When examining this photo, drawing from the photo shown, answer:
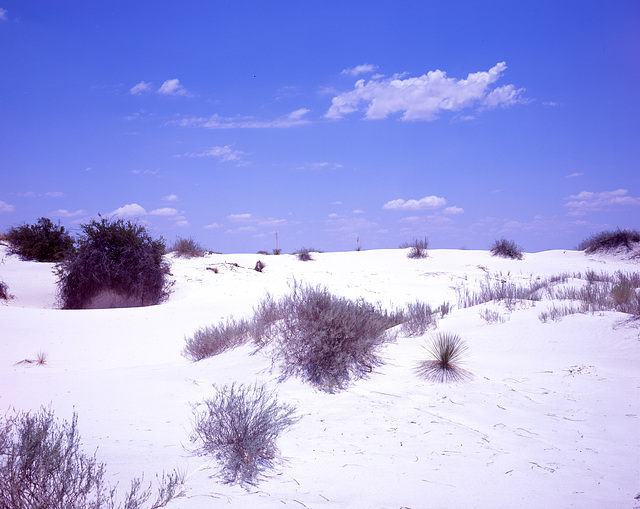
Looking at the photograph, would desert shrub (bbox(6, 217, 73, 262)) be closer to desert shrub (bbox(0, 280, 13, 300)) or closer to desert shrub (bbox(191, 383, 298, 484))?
desert shrub (bbox(0, 280, 13, 300))

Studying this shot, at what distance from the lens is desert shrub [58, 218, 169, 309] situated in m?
14.0

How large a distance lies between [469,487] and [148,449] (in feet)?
8.18

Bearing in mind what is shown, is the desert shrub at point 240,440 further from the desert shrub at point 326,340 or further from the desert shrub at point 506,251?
the desert shrub at point 506,251

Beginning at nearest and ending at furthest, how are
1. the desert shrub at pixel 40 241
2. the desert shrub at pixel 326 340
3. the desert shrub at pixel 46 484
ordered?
the desert shrub at pixel 46 484 → the desert shrub at pixel 326 340 → the desert shrub at pixel 40 241

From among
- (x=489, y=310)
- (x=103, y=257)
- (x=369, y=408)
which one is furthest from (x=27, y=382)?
(x=103, y=257)

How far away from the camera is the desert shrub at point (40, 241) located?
17.9 m

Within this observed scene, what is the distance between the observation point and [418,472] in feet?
10.7

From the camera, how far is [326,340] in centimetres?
570

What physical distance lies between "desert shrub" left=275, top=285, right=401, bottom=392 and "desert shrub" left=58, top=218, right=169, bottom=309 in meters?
9.16

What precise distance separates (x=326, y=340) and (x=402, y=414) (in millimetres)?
1559

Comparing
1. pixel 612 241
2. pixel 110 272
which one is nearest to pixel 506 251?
pixel 612 241

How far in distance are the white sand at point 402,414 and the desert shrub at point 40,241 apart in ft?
30.1

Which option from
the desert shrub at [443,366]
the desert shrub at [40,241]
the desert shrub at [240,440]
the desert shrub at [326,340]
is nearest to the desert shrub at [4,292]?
the desert shrub at [40,241]

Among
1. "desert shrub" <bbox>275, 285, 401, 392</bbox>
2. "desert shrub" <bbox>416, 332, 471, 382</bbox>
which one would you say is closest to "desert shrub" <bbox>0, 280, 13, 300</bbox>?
"desert shrub" <bbox>275, 285, 401, 392</bbox>
